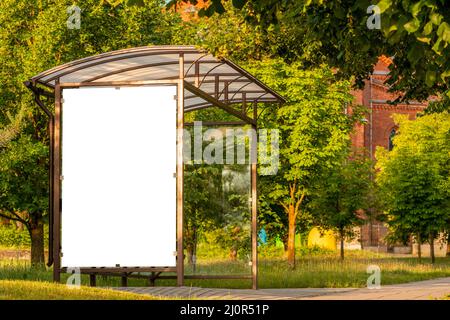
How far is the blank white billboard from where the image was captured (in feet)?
47.9

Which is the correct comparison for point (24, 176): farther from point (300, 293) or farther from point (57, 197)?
point (57, 197)

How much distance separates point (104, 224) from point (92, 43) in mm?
15661

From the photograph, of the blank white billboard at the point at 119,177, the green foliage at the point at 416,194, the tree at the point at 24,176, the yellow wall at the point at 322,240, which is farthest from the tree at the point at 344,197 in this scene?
the blank white billboard at the point at 119,177

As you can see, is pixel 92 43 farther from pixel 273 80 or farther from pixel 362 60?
pixel 362 60

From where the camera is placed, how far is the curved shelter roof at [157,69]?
15.7 metres

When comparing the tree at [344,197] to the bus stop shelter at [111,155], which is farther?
the tree at [344,197]

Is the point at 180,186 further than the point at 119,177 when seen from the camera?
No

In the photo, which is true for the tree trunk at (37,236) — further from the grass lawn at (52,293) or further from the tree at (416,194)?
the tree at (416,194)

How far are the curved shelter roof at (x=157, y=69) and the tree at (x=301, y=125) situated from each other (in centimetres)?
1185

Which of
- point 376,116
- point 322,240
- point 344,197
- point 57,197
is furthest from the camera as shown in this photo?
point 376,116

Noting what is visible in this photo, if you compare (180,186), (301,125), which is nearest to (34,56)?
(301,125)

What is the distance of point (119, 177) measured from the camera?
14.8m

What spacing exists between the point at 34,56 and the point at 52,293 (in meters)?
15.8

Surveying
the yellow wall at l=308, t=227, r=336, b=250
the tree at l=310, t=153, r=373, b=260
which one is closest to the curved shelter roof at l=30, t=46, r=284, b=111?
the tree at l=310, t=153, r=373, b=260
